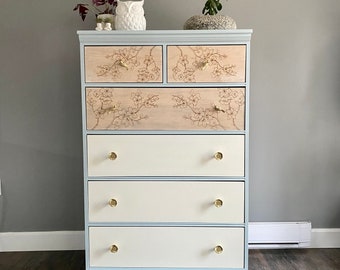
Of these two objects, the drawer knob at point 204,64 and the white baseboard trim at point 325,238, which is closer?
the drawer knob at point 204,64

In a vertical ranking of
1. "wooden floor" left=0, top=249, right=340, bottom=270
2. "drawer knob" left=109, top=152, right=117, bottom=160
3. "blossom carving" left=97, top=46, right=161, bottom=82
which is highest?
"blossom carving" left=97, top=46, right=161, bottom=82

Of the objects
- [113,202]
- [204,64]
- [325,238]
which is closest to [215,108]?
[204,64]

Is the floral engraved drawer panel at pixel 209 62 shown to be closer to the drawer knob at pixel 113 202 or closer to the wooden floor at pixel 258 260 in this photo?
the drawer knob at pixel 113 202

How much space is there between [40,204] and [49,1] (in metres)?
1.25

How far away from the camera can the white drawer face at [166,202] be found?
186 centimetres

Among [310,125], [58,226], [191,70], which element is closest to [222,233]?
[191,70]

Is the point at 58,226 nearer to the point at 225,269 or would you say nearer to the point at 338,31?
the point at 225,269

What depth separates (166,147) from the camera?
1.85 m

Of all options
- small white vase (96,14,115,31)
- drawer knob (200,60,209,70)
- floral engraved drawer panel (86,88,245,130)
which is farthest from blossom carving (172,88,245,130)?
small white vase (96,14,115,31)

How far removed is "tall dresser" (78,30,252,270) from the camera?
180cm

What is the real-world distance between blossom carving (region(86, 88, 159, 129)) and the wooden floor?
36.8 inches

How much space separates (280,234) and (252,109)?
0.81 m

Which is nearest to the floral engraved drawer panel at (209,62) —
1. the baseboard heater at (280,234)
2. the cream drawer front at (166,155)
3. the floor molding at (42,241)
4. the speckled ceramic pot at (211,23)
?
the speckled ceramic pot at (211,23)

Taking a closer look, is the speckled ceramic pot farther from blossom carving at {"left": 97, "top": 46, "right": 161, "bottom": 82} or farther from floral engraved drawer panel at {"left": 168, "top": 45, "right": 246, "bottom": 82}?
blossom carving at {"left": 97, "top": 46, "right": 161, "bottom": 82}
